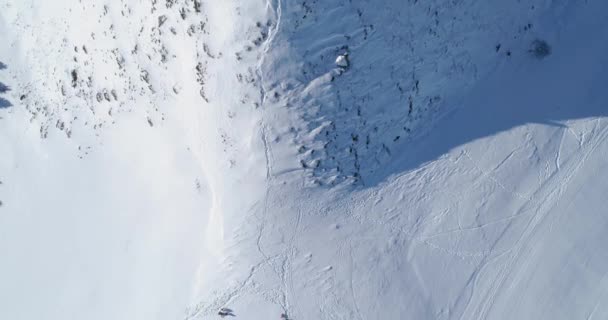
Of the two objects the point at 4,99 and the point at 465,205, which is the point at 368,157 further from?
the point at 4,99

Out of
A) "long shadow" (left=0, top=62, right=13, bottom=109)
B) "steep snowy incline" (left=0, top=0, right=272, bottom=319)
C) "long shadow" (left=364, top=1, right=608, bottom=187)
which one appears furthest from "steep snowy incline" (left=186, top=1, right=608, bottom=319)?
"long shadow" (left=0, top=62, right=13, bottom=109)

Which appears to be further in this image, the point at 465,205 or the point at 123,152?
the point at 123,152

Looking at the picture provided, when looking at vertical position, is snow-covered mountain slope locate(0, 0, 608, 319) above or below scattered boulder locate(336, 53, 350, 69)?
below

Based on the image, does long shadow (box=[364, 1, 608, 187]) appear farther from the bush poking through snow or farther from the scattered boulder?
the scattered boulder

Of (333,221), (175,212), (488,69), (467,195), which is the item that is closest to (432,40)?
(488,69)

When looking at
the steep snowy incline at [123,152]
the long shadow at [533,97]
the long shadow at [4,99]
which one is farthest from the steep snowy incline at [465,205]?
the long shadow at [4,99]

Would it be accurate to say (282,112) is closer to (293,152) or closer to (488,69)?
(293,152)

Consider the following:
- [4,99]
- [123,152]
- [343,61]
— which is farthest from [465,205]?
[4,99]

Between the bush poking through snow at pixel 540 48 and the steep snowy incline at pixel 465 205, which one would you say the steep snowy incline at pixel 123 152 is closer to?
the steep snowy incline at pixel 465 205
